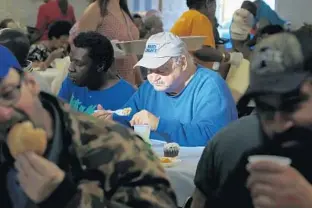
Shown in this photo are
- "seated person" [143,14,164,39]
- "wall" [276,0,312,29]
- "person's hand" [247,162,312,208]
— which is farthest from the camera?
"wall" [276,0,312,29]

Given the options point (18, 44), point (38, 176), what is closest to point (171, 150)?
point (18, 44)

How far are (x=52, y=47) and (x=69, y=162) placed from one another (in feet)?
17.1

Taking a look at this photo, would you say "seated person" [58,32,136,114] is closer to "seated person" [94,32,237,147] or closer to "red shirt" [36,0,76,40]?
"seated person" [94,32,237,147]

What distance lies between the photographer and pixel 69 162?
3.94ft

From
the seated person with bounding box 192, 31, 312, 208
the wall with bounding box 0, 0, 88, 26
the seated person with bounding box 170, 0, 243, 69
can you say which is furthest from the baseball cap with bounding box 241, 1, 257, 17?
the seated person with bounding box 192, 31, 312, 208

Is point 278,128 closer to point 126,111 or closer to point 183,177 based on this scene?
point 183,177

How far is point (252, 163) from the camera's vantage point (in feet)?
4.45

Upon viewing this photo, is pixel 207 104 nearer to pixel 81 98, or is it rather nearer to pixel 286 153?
pixel 81 98

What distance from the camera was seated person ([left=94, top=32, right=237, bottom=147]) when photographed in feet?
9.26

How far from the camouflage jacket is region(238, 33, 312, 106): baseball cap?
31cm

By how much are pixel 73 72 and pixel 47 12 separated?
12.9ft

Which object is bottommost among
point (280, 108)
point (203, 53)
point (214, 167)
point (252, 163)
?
point (203, 53)

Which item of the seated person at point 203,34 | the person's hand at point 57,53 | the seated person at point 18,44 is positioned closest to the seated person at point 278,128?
the seated person at point 18,44

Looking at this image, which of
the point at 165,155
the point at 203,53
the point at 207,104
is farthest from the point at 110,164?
the point at 203,53
